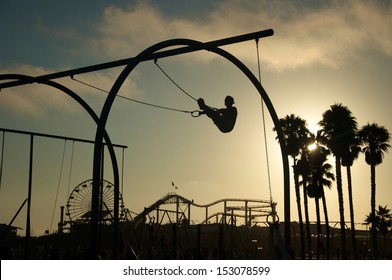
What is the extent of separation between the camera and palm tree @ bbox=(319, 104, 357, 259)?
38875 millimetres

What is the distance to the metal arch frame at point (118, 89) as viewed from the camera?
38.0 ft

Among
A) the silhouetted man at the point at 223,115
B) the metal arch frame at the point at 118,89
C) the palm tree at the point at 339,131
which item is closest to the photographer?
the metal arch frame at the point at 118,89

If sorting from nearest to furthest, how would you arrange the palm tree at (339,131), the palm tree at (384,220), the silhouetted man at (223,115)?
1. the silhouetted man at (223,115)
2. the palm tree at (339,131)
3. the palm tree at (384,220)

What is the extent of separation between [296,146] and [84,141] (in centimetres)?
2491

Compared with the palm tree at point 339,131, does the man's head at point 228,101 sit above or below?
below

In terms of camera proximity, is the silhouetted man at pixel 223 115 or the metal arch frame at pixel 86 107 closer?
the silhouetted man at pixel 223 115

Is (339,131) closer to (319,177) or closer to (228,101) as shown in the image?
(319,177)

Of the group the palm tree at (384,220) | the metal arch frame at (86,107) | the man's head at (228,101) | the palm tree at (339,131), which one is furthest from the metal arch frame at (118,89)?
the palm tree at (384,220)

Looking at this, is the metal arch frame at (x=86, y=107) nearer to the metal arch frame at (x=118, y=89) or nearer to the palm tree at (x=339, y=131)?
the metal arch frame at (x=118, y=89)

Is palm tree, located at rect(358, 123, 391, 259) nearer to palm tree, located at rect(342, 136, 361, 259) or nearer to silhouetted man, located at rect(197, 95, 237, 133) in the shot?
palm tree, located at rect(342, 136, 361, 259)

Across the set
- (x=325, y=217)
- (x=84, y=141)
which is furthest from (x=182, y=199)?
(x=84, y=141)

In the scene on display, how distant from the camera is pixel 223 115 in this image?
13688 mm

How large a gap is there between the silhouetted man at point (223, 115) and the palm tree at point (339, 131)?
26040 millimetres
